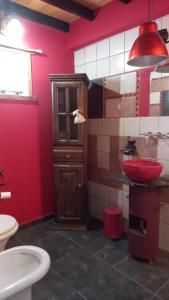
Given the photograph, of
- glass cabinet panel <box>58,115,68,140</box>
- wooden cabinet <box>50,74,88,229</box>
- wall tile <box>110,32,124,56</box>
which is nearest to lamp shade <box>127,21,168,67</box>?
wall tile <box>110,32,124,56</box>

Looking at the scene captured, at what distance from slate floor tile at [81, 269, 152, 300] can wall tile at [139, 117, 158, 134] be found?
1.27 m

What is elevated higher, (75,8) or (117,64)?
(75,8)

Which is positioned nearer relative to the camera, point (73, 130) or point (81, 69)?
point (73, 130)

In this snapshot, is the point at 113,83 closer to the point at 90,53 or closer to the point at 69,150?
the point at 90,53

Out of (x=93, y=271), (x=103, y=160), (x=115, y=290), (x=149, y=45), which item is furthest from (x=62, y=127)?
(x=115, y=290)

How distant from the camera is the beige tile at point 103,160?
246 centimetres

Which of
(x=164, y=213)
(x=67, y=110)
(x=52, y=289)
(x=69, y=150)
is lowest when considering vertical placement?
(x=52, y=289)

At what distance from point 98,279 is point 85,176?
3.24 feet

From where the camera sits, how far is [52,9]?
2271 millimetres

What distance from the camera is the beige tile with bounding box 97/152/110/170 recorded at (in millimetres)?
2462

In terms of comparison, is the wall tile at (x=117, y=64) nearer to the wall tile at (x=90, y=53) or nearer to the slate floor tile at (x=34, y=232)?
the wall tile at (x=90, y=53)

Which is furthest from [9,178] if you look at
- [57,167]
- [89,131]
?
[89,131]

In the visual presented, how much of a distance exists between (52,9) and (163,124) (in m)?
1.67

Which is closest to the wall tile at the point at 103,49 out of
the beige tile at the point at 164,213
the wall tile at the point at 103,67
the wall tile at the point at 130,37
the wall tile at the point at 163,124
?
the wall tile at the point at 103,67
